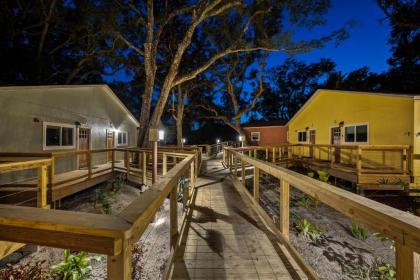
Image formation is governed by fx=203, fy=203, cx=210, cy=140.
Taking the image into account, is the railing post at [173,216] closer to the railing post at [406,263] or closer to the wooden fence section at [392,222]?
the wooden fence section at [392,222]

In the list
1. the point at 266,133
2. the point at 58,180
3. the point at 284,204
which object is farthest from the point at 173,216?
the point at 266,133

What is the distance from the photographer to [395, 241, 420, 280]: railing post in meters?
1.01

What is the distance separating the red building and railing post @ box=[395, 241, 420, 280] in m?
20.3

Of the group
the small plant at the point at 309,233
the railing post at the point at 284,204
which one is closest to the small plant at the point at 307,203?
the small plant at the point at 309,233

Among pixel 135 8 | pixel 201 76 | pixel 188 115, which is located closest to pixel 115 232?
pixel 135 8

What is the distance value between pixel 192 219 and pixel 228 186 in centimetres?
298

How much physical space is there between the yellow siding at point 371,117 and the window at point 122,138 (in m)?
12.7

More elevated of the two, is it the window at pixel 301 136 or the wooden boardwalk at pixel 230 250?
the window at pixel 301 136

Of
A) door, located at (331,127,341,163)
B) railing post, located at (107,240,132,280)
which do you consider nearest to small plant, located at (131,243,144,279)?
railing post, located at (107,240,132,280)

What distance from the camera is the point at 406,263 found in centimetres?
104

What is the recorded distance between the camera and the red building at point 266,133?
20594mm

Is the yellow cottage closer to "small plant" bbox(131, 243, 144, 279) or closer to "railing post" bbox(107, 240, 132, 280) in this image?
"small plant" bbox(131, 243, 144, 279)

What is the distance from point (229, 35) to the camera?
15.1 meters

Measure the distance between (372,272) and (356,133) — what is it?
816 cm
